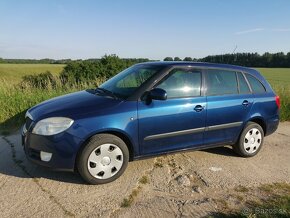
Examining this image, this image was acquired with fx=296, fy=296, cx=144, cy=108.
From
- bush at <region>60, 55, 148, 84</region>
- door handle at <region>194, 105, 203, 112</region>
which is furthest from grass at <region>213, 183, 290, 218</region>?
bush at <region>60, 55, 148, 84</region>

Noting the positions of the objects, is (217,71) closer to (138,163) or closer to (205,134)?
(205,134)

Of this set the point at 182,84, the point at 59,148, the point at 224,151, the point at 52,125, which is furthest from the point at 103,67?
the point at 59,148

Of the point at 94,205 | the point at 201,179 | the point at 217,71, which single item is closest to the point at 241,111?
the point at 217,71

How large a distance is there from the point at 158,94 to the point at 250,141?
7.34 feet

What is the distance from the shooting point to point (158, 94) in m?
4.05

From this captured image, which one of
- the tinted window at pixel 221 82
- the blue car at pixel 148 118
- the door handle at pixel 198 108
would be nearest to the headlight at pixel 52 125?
the blue car at pixel 148 118

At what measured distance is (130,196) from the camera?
3699 millimetres

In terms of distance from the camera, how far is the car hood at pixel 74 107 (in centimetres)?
385

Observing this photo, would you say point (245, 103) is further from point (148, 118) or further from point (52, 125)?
point (52, 125)

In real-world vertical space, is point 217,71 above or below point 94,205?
above

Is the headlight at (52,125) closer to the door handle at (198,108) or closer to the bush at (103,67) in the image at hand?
the door handle at (198,108)

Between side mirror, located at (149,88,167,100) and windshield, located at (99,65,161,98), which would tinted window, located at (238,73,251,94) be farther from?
side mirror, located at (149,88,167,100)

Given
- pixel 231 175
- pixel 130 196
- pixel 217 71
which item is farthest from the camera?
pixel 217 71

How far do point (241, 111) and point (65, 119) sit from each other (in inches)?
115
